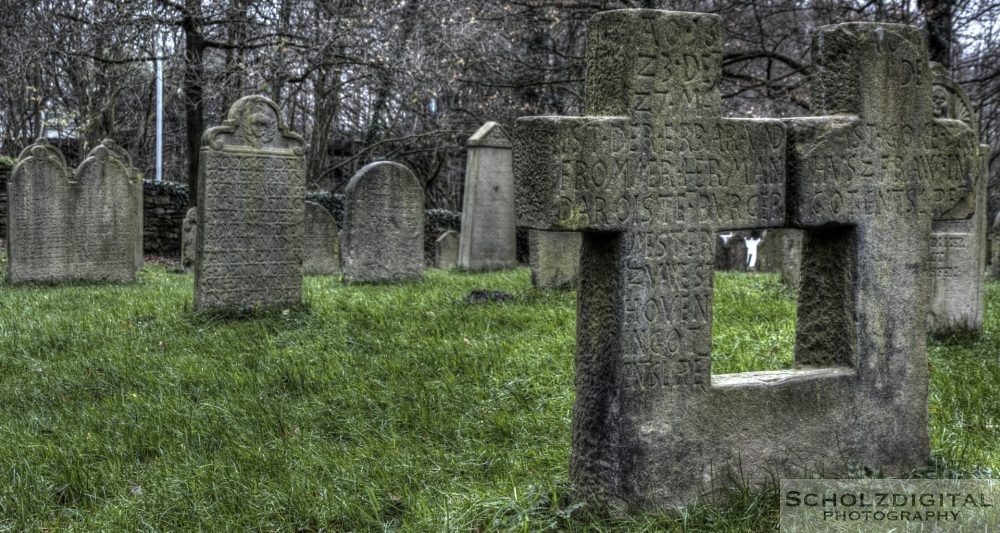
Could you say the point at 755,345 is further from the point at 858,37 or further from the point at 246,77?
the point at 246,77

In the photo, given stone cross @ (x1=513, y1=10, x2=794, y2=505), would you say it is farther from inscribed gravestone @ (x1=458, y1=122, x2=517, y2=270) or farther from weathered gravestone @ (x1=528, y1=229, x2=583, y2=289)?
inscribed gravestone @ (x1=458, y1=122, x2=517, y2=270)

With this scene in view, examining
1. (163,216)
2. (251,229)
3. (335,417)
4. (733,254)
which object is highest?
(163,216)

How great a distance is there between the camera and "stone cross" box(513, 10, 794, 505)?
123 inches

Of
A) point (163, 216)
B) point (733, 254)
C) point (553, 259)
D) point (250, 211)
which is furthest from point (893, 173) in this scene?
point (163, 216)

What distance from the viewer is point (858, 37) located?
3568mm

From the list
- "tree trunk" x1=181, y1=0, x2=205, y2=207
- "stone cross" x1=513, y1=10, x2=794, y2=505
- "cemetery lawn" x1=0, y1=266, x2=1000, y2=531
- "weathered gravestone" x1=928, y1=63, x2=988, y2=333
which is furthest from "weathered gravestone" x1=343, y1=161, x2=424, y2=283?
"stone cross" x1=513, y1=10, x2=794, y2=505

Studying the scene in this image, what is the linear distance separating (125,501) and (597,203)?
222cm

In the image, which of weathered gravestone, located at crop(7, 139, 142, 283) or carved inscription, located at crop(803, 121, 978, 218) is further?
weathered gravestone, located at crop(7, 139, 142, 283)

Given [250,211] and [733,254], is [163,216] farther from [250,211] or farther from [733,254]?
[250,211]

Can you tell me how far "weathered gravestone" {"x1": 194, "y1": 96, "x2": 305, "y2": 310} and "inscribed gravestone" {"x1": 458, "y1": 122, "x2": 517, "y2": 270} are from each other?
5.32 metres

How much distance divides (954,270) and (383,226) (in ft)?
21.7

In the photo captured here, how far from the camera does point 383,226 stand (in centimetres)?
1164

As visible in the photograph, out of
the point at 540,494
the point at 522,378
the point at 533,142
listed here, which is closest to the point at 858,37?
the point at 533,142

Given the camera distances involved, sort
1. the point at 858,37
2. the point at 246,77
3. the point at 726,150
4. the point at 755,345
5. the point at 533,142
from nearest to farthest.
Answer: the point at 533,142 < the point at 726,150 < the point at 858,37 < the point at 755,345 < the point at 246,77
